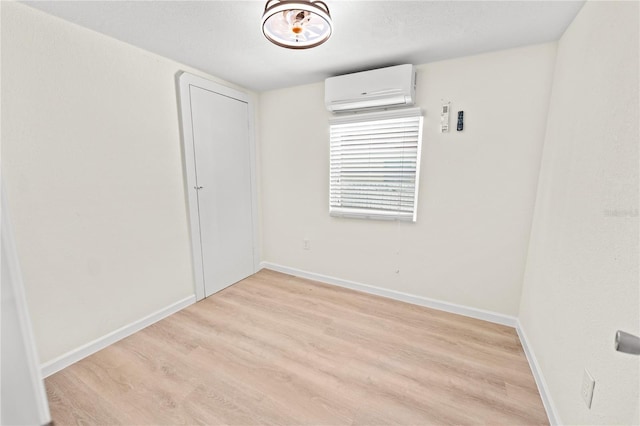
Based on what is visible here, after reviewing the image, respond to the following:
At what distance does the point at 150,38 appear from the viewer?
1.85 m

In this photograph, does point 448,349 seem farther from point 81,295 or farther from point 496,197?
point 81,295

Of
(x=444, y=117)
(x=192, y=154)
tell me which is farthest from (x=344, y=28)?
(x=192, y=154)

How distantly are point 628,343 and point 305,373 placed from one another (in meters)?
1.56

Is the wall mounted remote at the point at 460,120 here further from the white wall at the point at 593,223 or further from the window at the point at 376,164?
the white wall at the point at 593,223

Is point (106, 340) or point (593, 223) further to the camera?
point (106, 340)

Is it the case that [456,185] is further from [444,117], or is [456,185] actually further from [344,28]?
[344,28]

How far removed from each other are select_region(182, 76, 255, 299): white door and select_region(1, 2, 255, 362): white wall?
21cm

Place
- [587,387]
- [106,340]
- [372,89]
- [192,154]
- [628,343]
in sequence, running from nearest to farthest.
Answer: [628,343]
[587,387]
[106,340]
[372,89]
[192,154]

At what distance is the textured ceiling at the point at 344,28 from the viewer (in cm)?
148

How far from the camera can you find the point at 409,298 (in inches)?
102

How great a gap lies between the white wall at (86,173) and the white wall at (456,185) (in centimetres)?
135

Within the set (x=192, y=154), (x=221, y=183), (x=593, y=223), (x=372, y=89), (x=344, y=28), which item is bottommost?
(x=593, y=223)

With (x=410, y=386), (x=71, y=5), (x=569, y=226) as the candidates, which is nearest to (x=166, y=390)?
(x=410, y=386)

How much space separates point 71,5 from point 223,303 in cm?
244
